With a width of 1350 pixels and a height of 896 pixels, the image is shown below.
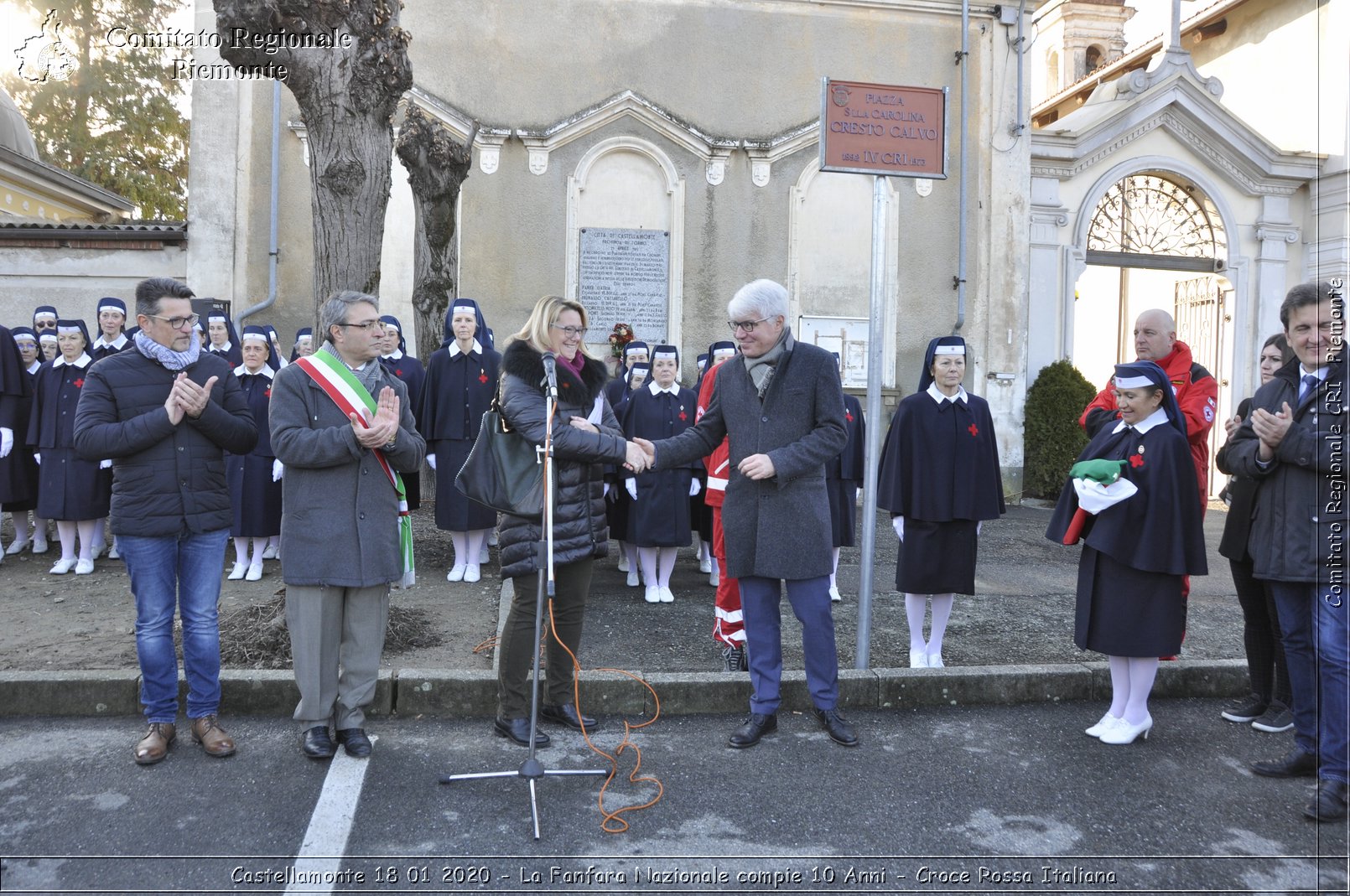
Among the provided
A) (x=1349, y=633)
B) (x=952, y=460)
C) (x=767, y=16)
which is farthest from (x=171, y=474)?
(x=767, y=16)

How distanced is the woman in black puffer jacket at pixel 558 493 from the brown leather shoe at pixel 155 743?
1.43 metres

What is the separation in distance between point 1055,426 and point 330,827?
41.6 feet

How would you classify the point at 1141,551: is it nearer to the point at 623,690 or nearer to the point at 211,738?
the point at 623,690

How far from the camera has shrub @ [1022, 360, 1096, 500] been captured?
46.6 feet

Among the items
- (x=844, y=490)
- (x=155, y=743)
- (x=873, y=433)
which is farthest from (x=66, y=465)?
(x=873, y=433)

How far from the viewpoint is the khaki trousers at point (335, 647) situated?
429cm

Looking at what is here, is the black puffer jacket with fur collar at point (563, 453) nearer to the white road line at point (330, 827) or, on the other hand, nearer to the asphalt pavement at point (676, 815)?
the asphalt pavement at point (676, 815)

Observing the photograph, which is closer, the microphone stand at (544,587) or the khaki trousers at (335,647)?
the microphone stand at (544,587)

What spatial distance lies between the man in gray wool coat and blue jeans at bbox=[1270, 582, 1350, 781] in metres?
1.93

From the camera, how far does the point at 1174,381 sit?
571 cm

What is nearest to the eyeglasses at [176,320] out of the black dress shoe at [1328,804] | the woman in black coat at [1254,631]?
the woman in black coat at [1254,631]

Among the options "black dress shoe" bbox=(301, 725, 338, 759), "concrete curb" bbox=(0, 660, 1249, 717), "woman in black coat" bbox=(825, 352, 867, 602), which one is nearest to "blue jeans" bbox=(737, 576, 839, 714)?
"concrete curb" bbox=(0, 660, 1249, 717)

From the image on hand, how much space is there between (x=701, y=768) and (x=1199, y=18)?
19202 millimetres

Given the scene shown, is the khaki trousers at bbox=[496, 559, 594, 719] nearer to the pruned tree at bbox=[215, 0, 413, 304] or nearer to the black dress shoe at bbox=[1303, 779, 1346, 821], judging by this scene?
the pruned tree at bbox=[215, 0, 413, 304]
